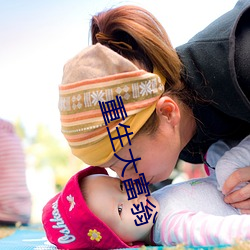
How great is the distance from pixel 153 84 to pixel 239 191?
0.29m

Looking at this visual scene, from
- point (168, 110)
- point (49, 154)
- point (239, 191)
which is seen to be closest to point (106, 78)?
point (168, 110)

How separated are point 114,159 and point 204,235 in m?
0.24

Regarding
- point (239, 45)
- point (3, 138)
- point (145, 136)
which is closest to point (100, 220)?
point (145, 136)

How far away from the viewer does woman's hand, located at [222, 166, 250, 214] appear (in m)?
0.95

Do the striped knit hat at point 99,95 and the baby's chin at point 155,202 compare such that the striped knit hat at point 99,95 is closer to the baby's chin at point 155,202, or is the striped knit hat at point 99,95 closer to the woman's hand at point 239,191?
the baby's chin at point 155,202

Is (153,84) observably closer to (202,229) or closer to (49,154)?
(202,229)

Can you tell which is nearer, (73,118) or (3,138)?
(73,118)

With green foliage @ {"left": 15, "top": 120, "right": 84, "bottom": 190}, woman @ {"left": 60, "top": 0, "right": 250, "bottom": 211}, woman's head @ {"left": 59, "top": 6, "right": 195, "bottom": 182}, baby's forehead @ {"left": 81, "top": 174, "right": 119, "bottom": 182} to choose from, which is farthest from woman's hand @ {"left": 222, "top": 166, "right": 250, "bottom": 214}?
green foliage @ {"left": 15, "top": 120, "right": 84, "bottom": 190}

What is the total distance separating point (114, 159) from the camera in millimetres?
902

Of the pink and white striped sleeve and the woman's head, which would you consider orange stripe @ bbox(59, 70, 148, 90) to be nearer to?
the woman's head

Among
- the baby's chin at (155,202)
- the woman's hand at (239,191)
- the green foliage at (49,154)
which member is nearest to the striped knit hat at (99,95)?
the baby's chin at (155,202)

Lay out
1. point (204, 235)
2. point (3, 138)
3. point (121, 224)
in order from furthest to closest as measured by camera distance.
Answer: point (3, 138), point (121, 224), point (204, 235)

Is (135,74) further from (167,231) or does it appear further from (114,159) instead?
(167,231)

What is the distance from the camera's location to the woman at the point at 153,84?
2.80ft
